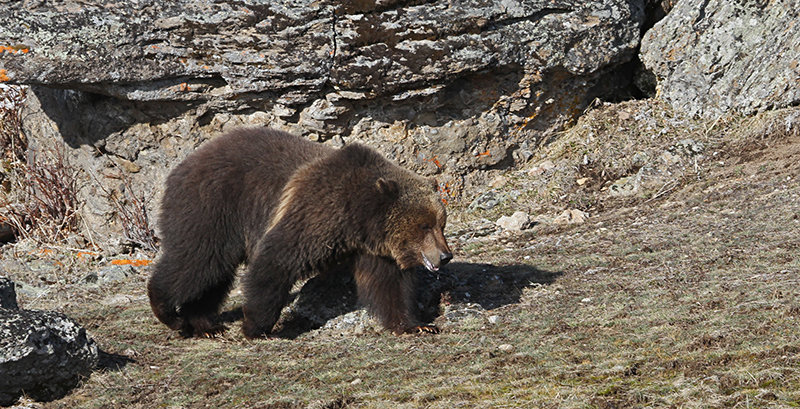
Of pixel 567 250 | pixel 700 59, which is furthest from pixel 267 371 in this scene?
pixel 700 59

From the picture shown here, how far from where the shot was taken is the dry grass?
4.68 meters

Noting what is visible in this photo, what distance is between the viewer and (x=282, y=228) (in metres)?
6.58

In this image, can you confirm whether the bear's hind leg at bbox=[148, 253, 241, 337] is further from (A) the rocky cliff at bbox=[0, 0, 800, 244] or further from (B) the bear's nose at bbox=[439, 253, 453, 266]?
(A) the rocky cliff at bbox=[0, 0, 800, 244]

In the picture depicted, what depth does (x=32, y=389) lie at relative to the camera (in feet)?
17.6

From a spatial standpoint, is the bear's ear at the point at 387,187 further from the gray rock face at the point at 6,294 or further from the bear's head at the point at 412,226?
the gray rock face at the point at 6,294

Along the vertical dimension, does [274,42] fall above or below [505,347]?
above

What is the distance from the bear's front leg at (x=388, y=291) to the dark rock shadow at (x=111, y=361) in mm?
1988

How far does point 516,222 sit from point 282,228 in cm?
413

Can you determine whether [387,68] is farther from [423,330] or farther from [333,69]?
[423,330]

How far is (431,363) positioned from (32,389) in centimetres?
271

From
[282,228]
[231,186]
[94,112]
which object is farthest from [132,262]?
[282,228]

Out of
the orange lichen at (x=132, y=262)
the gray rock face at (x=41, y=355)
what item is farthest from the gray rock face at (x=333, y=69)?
the gray rock face at (x=41, y=355)

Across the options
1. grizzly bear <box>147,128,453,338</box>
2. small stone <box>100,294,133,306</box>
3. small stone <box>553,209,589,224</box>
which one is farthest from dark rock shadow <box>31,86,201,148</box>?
small stone <box>553,209,589,224</box>

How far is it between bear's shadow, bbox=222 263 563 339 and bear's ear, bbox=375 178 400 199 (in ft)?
3.81
